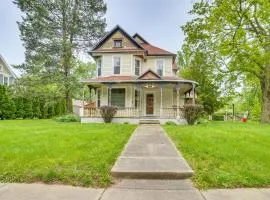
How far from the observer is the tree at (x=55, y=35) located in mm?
26453

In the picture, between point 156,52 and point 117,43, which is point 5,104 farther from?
point 156,52

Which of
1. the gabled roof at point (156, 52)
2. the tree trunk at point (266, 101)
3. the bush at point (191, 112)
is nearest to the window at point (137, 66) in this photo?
the gabled roof at point (156, 52)

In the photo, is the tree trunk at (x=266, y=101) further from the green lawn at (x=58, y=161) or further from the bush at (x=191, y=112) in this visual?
the green lawn at (x=58, y=161)

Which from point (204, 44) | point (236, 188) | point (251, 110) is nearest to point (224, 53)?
point (204, 44)

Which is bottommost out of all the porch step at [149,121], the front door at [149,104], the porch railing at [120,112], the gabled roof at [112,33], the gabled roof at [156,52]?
the porch step at [149,121]

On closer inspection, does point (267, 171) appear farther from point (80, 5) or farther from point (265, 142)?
point (80, 5)

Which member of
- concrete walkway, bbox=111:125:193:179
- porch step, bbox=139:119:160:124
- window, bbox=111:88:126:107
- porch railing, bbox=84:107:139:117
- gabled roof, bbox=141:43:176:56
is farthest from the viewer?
gabled roof, bbox=141:43:176:56

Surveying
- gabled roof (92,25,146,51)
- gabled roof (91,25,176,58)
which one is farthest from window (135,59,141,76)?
gabled roof (92,25,146,51)

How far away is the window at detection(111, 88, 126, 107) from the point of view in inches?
845

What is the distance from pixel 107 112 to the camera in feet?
62.1

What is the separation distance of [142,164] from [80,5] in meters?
25.0

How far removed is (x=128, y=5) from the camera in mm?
19906

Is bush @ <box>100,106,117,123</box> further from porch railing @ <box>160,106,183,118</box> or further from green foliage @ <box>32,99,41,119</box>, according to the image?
green foliage @ <box>32,99,41,119</box>

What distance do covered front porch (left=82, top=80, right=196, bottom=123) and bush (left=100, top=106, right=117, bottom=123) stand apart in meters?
0.61
